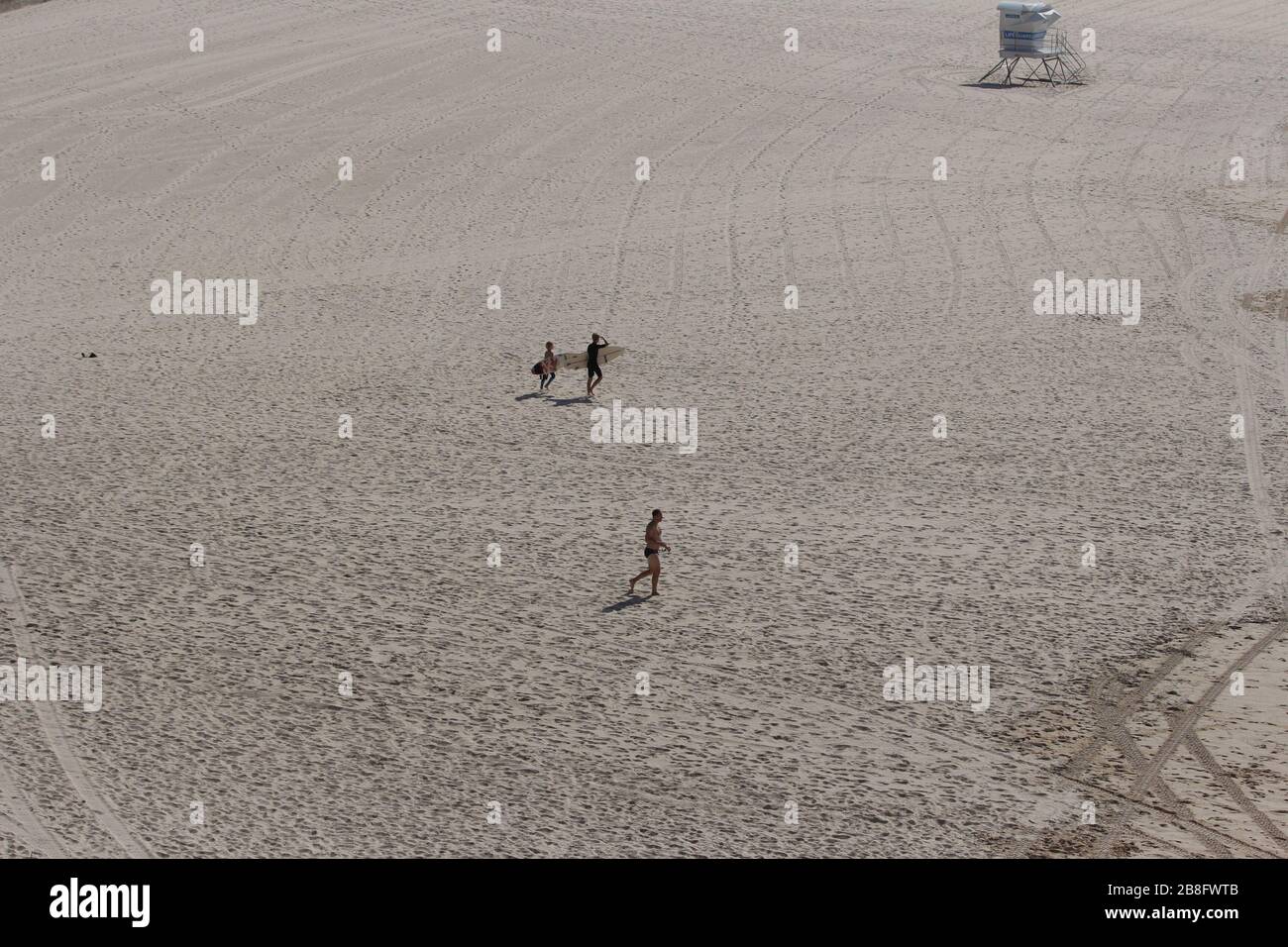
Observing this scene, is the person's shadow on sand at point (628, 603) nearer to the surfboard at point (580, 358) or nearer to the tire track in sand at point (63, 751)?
the tire track in sand at point (63, 751)

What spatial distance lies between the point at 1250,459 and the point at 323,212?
23622 mm

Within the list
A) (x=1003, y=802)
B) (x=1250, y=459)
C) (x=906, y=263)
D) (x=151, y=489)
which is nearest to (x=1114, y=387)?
(x=1250, y=459)

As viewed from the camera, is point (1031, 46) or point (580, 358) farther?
point (1031, 46)

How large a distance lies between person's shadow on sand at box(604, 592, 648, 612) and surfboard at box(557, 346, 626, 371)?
902 centimetres

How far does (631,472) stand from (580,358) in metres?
4.72

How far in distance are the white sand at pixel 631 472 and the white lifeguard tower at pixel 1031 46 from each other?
4352mm

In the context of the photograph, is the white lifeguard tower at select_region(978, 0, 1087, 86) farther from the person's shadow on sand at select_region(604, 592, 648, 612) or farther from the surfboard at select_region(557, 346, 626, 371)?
the person's shadow on sand at select_region(604, 592, 648, 612)

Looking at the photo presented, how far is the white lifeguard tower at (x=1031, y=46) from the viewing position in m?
53.2

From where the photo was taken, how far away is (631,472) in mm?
24094

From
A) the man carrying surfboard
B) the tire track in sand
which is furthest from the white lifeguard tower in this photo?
the tire track in sand

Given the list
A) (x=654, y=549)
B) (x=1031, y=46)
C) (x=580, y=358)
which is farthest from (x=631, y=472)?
(x=1031, y=46)

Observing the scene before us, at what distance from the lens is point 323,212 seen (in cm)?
3959

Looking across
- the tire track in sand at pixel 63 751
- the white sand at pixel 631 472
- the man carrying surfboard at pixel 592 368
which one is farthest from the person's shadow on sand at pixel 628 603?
the man carrying surfboard at pixel 592 368

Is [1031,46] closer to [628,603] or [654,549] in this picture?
[654,549]
